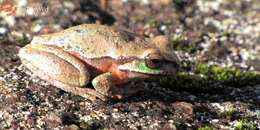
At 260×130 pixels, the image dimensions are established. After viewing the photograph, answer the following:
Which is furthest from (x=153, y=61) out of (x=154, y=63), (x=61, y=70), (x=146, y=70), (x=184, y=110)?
(x=61, y=70)

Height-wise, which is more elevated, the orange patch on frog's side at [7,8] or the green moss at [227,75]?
the orange patch on frog's side at [7,8]

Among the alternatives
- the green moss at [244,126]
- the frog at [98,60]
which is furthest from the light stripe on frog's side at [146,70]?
the green moss at [244,126]

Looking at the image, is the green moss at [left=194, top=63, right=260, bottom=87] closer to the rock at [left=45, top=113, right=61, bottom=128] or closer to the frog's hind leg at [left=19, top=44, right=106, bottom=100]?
the frog's hind leg at [left=19, top=44, right=106, bottom=100]

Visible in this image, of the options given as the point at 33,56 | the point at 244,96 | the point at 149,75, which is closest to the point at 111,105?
the point at 149,75

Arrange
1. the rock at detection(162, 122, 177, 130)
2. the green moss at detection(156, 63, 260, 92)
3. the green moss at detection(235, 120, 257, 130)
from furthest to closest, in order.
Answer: the green moss at detection(156, 63, 260, 92) < the green moss at detection(235, 120, 257, 130) < the rock at detection(162, 122, 177, 130)

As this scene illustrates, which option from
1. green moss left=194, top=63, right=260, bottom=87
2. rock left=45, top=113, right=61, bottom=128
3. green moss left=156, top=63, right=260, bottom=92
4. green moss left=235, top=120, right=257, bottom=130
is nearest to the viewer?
rock left=45, top=113, right=61, bottom=128

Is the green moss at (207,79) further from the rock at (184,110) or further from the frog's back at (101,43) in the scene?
the frog's back at (101,43)

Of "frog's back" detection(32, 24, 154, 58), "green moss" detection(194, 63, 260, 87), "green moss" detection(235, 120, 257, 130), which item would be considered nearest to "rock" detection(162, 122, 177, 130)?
"green moss" detection(235, 120, 257, 130)

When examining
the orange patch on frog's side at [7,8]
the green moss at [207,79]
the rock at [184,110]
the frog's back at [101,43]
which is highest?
the orange patch on frog's side at [7,8]
